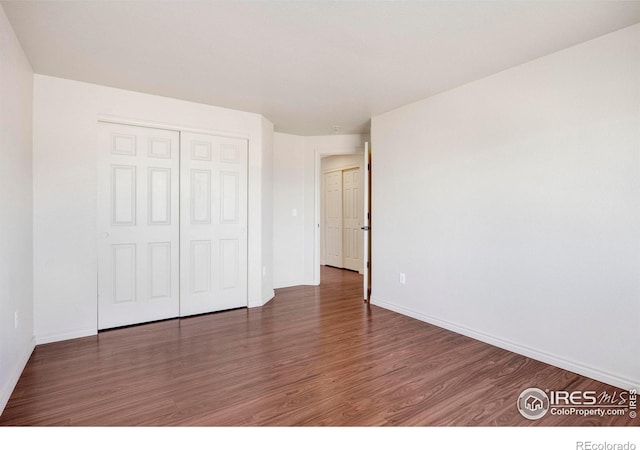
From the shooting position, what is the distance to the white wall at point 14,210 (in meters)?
1.94

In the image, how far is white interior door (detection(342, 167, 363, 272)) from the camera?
6348 mm

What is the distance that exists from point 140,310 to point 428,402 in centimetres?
283

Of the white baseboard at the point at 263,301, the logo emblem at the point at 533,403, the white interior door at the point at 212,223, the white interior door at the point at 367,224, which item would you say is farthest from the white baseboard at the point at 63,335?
the logo emblem at the point at 533,403

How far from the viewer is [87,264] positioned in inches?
118

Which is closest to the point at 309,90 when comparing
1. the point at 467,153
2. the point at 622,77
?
the point at 467,153

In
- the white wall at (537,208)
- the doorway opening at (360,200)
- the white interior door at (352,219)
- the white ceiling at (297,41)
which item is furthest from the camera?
the white interior door at (352,219)

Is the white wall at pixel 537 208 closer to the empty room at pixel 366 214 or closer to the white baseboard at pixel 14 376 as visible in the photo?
the empty room at pixel 366 214

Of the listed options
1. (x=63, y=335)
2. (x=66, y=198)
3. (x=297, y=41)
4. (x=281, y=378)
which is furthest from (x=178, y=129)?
(x=281, y=378)

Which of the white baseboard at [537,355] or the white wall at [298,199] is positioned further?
the white wall at [298,199]

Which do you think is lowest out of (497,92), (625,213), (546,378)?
(546,378)

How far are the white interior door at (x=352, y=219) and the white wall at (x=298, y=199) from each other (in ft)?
4.64

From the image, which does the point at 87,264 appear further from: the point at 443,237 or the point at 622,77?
the point at 622,77

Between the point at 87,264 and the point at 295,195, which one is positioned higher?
the point at 295,195

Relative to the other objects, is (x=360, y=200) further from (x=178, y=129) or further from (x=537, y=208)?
(x=537, y=208)
